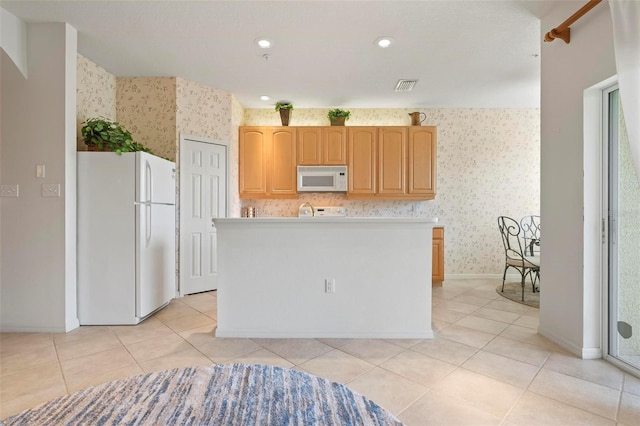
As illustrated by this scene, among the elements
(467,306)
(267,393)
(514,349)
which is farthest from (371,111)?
(267,393)

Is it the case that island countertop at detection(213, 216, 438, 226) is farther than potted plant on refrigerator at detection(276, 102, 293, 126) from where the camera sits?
No

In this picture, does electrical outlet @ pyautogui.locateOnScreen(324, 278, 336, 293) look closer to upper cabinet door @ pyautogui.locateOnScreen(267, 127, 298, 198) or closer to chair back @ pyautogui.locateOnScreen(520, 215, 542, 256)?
upper cabinet door @ pyautogui.locateOnScreen(267, 127, 298, 198)

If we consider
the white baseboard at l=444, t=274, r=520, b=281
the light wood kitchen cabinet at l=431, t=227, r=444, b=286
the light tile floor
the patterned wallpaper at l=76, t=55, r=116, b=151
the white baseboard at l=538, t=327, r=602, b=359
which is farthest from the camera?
the white baseboard at l=444, t=274, r=520, b=281

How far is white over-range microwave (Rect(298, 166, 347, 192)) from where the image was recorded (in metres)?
4.35

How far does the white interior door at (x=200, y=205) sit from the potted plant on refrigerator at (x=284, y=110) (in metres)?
1.00

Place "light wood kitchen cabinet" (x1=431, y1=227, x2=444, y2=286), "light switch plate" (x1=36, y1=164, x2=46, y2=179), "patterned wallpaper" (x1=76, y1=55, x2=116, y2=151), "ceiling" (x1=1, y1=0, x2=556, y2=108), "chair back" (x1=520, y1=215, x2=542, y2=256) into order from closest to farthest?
"ceiling" (x1=1, y1=0, x2=556, y2=108), "light switch plate" (x1=36, y1=164, x2=46, y2=179), "patterned wallpaper" (x1=76, y1=55, x2=116, y2=151), "light wood kitchen cabinet" (x1=431, y1=227, x2=444, y2=286), "chair back" (x1=520, y1=215, x2=542, y2=256)

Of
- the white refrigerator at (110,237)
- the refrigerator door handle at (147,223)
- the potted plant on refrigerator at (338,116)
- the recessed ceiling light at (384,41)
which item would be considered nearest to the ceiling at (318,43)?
the recessed ceiling light at (384,41)

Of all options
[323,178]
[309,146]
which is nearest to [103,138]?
[309,146]

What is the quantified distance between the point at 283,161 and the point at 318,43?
187 centimetres

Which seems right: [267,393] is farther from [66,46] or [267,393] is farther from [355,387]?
[66,46]

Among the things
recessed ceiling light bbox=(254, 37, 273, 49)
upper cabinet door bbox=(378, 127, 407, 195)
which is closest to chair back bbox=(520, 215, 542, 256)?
upper cabinet door bbox=(378, 127, 407, 195)

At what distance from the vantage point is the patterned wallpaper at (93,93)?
2.96 m

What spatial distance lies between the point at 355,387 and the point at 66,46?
143 inches

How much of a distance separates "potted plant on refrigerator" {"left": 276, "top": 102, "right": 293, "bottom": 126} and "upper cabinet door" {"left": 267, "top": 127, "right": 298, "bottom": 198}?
0.52 feet
